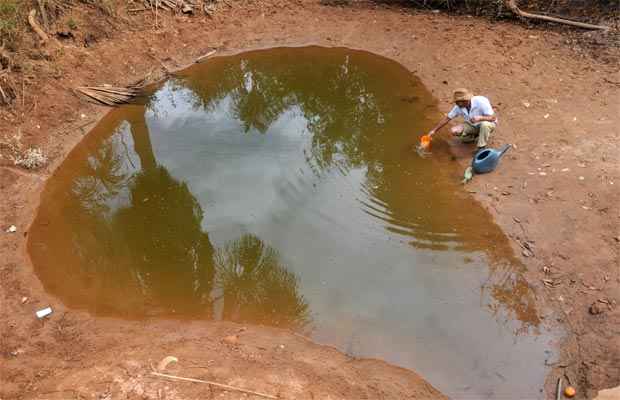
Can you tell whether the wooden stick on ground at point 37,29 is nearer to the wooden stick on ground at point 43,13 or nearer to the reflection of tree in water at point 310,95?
the wooden stick on ground at point 43,13

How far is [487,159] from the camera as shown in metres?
5.79

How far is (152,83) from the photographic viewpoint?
8.69m

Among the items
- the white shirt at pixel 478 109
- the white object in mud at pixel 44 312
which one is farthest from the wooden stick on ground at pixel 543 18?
the white object in mud at pixel 44 312

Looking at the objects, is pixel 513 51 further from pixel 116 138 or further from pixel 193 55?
pixel 116 138

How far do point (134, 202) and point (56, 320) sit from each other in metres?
1.90

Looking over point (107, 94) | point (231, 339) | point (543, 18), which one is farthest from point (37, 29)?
point (543, 18)

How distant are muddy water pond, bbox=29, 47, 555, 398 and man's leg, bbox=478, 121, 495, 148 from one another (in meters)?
0.49

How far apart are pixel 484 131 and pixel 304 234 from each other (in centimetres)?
279

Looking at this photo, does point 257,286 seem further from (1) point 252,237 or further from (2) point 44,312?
(2) point 44,312

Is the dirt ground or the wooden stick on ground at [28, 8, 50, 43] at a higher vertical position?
the wooden stick on ground at [28, 8, 50, 43]

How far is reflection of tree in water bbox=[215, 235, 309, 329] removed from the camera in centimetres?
474

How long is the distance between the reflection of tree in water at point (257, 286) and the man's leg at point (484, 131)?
3.16 meters

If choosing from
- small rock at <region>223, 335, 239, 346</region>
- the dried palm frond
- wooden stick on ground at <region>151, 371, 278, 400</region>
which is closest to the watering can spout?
small rock at <region>223, 335, 239, 346</region>

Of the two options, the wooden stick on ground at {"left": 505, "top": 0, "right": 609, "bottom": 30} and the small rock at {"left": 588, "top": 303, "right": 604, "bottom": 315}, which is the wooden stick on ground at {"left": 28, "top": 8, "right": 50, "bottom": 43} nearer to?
the wooden stick on ground at {"left": 505, "top": 0, "right": 609, "bottom": 30}
